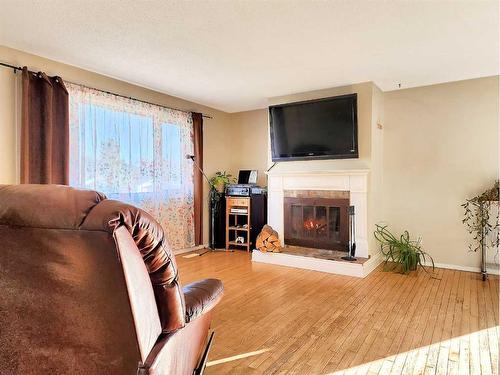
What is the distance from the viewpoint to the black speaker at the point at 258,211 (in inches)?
199

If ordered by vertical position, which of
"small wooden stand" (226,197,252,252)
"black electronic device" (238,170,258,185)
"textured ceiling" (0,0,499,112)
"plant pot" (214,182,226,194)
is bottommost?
"small wooden stand" (226,197,252,252)

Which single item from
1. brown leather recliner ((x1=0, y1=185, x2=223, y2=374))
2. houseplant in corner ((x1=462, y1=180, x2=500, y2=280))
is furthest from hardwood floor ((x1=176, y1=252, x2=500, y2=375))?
brown leather recliner ((x1=0, y1=185, x2=223, y2=374))

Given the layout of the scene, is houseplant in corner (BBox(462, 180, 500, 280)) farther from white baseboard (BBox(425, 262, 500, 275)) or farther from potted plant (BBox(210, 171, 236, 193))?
potted plant (BBox(210, 171, 236, 193))

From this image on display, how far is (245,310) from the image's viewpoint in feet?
9.04

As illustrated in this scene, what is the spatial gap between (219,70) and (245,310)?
101 inches

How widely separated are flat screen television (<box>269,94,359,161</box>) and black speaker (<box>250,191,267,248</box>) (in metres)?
0.70

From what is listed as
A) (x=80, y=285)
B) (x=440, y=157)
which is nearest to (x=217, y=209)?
(x=440, y=157)

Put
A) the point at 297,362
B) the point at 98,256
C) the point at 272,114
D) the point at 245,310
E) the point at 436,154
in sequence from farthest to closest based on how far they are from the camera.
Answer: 1. the point at 272,114
2. the point at 436,154
3. the point at 245,310
4. the point at 297,362
5. the point at 98,256

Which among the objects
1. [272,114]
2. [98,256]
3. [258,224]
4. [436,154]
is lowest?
[258,224]

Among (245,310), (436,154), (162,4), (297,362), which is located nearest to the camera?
(297,362)

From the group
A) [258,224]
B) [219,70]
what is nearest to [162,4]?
[219,70]

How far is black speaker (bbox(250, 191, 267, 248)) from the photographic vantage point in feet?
16.6

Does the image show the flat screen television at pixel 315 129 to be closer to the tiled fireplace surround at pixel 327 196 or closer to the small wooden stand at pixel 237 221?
the tiled fireplace surround at pixel 327 196

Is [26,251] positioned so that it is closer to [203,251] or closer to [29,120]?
[29,120]
